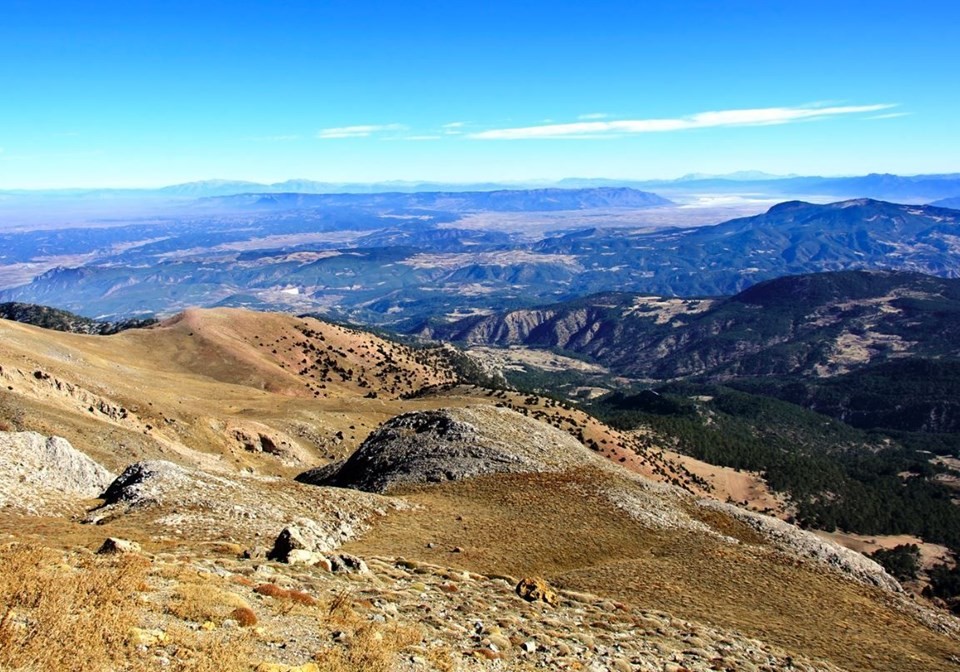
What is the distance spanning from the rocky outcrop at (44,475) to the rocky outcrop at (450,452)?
15586 mm

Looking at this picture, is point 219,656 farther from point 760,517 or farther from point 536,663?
point 760,517

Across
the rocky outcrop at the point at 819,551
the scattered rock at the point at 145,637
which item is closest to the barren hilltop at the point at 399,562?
the scattered rock at the point at 145,637

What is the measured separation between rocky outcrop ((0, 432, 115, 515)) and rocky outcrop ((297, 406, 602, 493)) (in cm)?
1559

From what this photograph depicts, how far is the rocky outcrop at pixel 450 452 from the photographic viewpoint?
137ft

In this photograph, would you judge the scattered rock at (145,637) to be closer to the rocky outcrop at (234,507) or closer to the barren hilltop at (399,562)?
the barren hilltop at (399,562)

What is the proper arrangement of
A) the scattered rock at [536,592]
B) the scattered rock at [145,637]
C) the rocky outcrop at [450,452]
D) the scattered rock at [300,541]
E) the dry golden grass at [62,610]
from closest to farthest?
the dry golden grass at [62,610], the scattered rock at [145,637], the scattered rock at [300,541], the scattered rock at [536,592], the rocky outcrop at [450,452]

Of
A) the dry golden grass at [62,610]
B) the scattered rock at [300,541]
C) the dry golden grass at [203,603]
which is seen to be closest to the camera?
the dry golden grass at [62,610]

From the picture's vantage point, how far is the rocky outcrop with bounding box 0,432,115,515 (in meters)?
25.4

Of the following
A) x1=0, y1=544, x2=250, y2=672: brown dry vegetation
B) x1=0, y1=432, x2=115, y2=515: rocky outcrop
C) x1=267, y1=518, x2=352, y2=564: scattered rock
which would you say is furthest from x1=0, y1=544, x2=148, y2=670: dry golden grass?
x1=0, y1=432, x2=115, y2=515: rocky outcrop

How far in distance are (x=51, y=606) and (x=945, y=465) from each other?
612 feet

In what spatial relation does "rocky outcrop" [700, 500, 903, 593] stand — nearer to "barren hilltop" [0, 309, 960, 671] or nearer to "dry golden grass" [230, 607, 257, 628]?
"barren hilltop" [0, 309, 960, 671]

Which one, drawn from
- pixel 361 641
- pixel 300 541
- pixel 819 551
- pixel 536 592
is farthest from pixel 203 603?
pixel 819 551

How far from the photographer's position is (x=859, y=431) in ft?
614

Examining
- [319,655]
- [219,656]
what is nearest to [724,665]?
[319,655]
